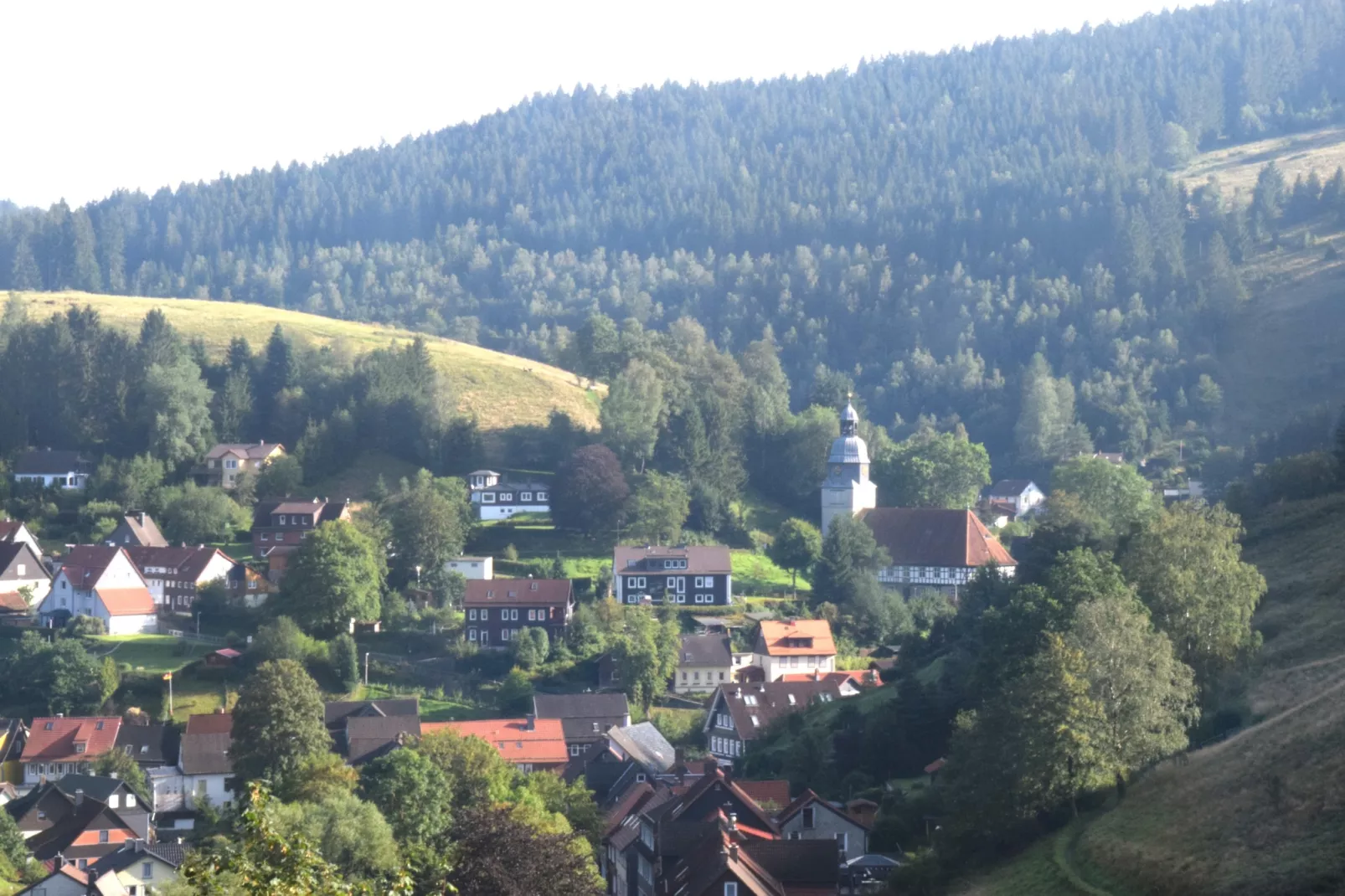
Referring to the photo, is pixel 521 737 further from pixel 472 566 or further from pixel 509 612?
pixel 472 566

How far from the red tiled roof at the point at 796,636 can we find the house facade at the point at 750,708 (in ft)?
17.3

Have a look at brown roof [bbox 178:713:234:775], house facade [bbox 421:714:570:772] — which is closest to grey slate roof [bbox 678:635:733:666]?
house facade [bbox 421:714:570:772]

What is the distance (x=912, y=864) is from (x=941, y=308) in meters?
117

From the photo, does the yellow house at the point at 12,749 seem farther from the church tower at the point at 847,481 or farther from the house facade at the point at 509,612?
the church tower at the point at 847,481

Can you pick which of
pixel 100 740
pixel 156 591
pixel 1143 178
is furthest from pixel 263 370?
pixel 1143 178

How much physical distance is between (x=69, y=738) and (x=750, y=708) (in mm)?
22390

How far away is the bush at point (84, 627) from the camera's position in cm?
6806

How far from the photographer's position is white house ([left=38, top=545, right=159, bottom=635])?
69938 millimetres

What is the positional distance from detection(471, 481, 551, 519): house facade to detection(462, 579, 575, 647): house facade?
13502 millimetres

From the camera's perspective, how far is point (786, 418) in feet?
315

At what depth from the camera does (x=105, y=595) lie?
70125 millimetres

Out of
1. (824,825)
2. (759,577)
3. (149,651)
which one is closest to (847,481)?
(759,577)

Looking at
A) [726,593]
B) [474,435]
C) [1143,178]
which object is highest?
[1143,178]

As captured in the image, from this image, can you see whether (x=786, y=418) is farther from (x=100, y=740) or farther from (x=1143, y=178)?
(x=1143, y=178)
